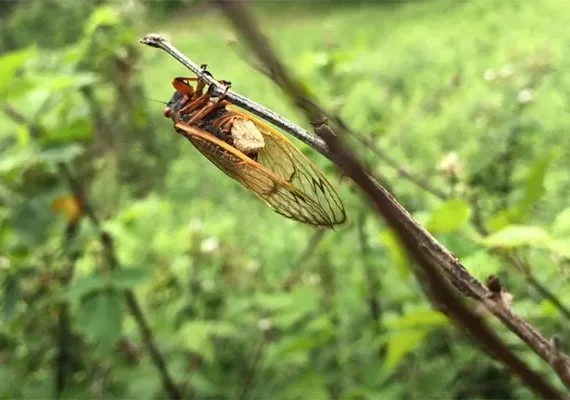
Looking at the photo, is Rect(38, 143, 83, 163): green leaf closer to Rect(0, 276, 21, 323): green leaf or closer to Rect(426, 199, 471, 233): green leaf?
Rect(0, 276, 21, 323): green leaf

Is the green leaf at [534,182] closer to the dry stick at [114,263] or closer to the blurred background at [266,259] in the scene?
the blurred background at [266,259]

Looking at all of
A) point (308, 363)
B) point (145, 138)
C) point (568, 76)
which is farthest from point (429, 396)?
point (145, 138)

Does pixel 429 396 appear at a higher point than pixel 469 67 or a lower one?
lower

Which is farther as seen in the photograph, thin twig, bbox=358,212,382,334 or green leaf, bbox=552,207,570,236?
thin twig, bbox=358,212,382,334

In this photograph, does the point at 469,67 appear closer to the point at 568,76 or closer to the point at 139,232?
the point at 568,76

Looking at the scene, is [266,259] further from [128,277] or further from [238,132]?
[238,132]

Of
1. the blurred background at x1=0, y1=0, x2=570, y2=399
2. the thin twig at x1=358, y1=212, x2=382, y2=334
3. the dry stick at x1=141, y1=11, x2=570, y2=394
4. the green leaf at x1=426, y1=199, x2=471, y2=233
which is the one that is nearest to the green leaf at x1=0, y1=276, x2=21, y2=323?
the blurred background at x1=0, y1=0, x2=570, y2=399

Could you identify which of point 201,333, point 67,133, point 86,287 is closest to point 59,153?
point 67,133
